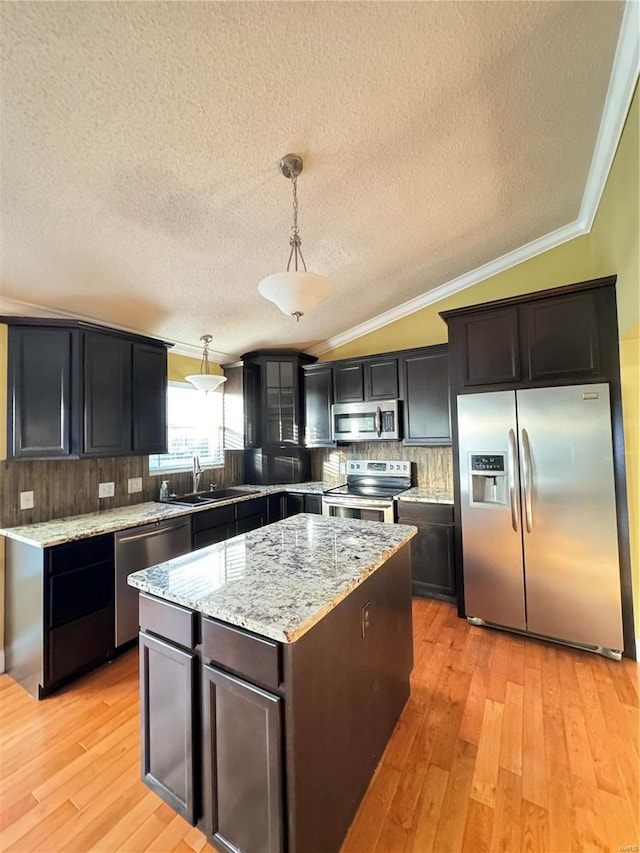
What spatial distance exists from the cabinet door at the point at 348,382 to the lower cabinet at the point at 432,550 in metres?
1.38

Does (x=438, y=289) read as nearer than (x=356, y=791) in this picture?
No

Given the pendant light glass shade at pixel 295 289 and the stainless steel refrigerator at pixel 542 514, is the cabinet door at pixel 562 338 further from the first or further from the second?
the pendant light glass shade at pixel 295 289

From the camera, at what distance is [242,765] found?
Result: 3.67 ft

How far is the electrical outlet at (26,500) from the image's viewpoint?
244 cm

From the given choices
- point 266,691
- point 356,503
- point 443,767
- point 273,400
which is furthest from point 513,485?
point 273,400

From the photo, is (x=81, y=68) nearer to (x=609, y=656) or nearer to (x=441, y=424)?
(x=441, y=424)

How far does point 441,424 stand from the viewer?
3502 millimetres

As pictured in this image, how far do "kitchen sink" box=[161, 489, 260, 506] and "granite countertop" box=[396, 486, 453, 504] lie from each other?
1.58 m

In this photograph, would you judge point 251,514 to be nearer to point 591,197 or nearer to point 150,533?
point 150,533

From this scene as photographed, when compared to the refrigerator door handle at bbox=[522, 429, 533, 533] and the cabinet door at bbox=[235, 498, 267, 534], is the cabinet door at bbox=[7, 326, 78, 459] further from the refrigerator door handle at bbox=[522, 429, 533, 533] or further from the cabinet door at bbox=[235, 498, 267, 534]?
the refrigerator door handle at bbox=[522, 429, 533, 533]

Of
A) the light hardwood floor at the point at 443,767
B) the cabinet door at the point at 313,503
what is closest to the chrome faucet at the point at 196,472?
the cabinet door at the point at 313,503

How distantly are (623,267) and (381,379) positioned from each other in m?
2.13

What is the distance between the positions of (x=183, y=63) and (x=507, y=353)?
2.46m

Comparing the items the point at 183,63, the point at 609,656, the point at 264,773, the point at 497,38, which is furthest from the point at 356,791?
the point at 497,38
